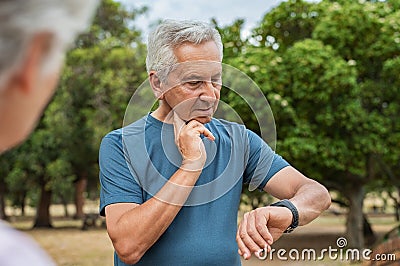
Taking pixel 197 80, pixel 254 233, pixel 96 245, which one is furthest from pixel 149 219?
pixel 96 245

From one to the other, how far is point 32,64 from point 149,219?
3.42 ft

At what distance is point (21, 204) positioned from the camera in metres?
25.8

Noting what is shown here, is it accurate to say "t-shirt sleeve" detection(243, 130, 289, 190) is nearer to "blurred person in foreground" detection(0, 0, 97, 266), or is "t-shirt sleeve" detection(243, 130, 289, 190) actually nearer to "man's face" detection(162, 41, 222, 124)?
"man's face" detection(162, 41, 222, 124)

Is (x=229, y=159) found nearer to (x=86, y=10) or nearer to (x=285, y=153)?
(x=86, y=10)

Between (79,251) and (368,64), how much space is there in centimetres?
784

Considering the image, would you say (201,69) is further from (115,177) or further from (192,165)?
(115,177)

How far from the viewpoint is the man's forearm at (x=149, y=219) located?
152 cm

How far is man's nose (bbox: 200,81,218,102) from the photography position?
1.59 metres

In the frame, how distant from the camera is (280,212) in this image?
155cm

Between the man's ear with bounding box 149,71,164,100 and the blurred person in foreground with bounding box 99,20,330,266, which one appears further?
the man's ear with bounding box 149,71,164,100

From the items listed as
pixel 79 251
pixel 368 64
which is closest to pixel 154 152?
pixel 368 64

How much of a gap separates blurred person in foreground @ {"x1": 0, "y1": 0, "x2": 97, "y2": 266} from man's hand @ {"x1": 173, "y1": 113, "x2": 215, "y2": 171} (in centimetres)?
105

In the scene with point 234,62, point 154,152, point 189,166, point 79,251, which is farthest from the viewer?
point 79,251

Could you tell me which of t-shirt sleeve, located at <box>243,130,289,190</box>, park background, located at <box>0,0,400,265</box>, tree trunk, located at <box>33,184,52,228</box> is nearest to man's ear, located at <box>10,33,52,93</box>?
t-shirt sleeve, located at <box>243,130,289,190</box>
